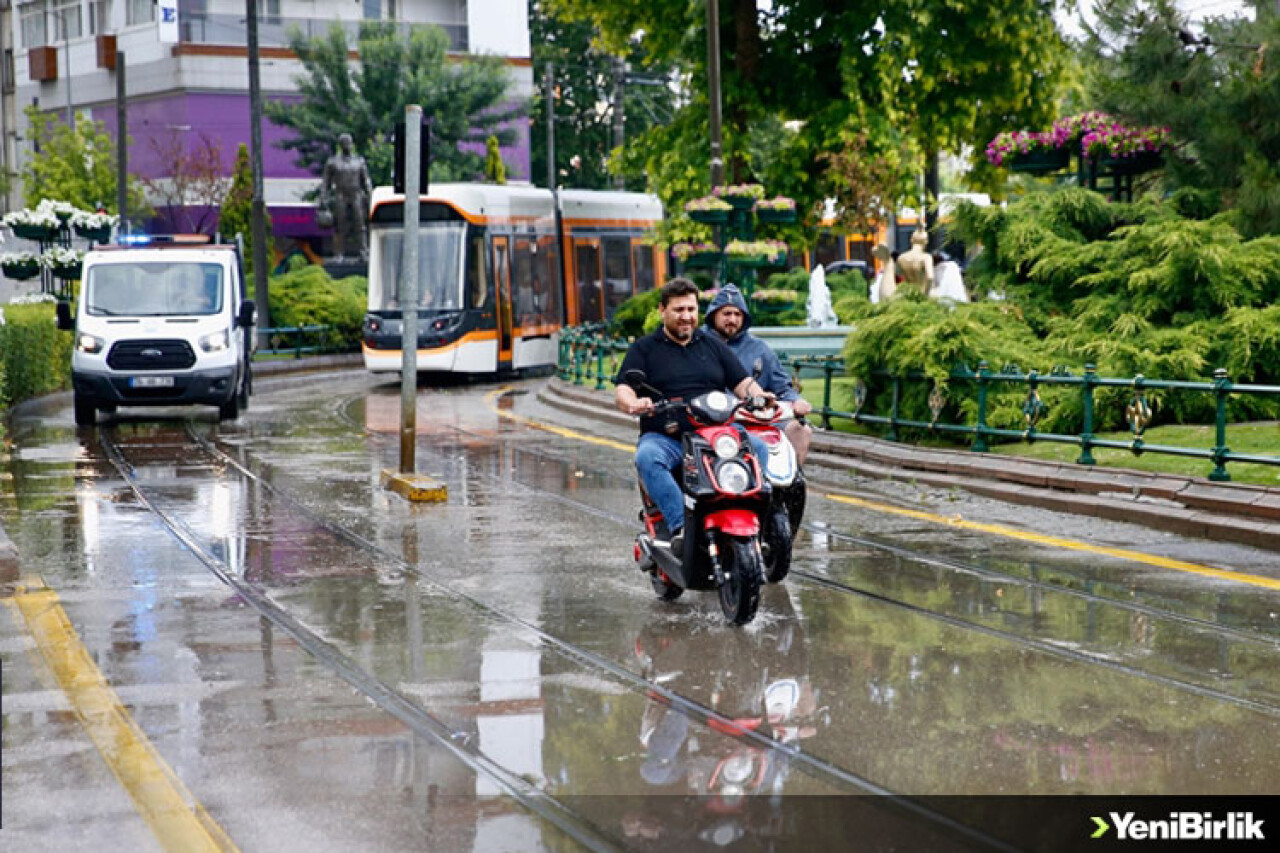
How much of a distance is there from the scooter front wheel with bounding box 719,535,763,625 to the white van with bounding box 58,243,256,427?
48.3ft

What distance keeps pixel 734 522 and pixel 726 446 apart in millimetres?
395

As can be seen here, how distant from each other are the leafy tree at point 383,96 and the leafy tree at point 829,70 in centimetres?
2564

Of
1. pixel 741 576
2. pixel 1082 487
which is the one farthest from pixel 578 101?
pixel 741 576

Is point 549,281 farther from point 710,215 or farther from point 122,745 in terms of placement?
point 122,745

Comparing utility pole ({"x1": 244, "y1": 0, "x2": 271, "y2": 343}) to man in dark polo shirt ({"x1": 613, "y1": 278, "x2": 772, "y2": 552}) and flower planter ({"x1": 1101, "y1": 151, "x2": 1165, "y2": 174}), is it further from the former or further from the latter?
man in dark polo shirt ({"x1": 613, "y1": 278, "x2": 772, "y2": 552})

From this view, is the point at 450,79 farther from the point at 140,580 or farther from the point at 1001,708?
the point at 1001,708

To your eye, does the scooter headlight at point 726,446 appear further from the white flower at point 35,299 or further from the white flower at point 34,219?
the white flower at point 34,219

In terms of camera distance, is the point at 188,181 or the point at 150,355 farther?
the point at 188,181

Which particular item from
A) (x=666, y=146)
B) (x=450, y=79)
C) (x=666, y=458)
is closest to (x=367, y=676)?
(x=666, y=458)

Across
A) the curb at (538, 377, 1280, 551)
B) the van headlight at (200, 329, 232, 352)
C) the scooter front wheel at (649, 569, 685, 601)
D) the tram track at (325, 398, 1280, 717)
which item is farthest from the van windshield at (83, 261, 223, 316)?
the scooter front wheel at (649, 569, 685, 601)

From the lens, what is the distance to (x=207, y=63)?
63.7 metres

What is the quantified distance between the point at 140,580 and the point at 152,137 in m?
53.9

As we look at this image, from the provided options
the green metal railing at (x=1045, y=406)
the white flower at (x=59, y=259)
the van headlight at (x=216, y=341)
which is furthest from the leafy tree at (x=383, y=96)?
the green metal railing at (x=1045, y=406)

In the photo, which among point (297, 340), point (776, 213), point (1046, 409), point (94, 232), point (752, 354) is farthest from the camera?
point (297, 340)
